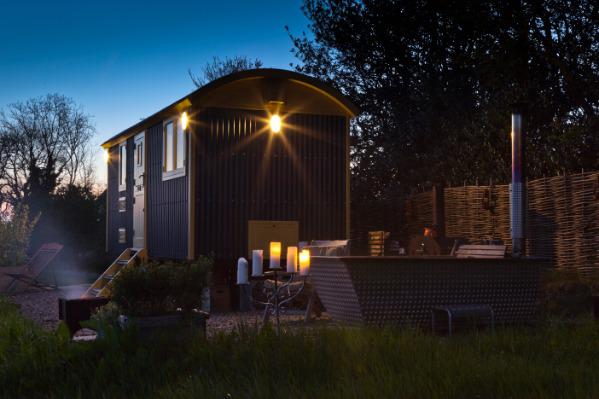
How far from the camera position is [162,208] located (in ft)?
40.1

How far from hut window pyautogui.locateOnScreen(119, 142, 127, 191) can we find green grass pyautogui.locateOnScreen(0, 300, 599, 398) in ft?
29.2

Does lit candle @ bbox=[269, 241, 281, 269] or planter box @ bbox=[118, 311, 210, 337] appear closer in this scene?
planter box @ bbox=[118, 311, 210, 337]

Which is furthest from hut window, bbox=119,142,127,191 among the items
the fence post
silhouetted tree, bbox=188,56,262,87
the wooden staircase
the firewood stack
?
silhouetted tree, bbox=188,56,262,87

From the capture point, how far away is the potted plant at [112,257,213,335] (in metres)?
6.15

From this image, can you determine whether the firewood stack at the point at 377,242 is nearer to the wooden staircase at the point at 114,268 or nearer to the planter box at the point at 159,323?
the wooden staircase at the point at 114,268

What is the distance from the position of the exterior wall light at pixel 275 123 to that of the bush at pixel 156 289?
527 cm

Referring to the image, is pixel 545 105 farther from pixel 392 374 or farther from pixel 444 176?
pixel 392 374

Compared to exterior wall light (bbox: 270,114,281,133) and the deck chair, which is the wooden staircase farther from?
exterior wall light (bbox: 270,114,281,133)

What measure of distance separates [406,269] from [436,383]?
2.68m

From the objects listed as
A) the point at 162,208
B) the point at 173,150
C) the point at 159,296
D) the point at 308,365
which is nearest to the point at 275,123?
the point at 173,150

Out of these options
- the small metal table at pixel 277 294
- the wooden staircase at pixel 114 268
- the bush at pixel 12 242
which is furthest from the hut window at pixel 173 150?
the bush at pixel 12 242

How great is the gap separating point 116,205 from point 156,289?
995 cm

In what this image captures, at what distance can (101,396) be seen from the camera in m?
4.92

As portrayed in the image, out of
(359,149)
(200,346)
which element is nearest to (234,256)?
(200,346)
